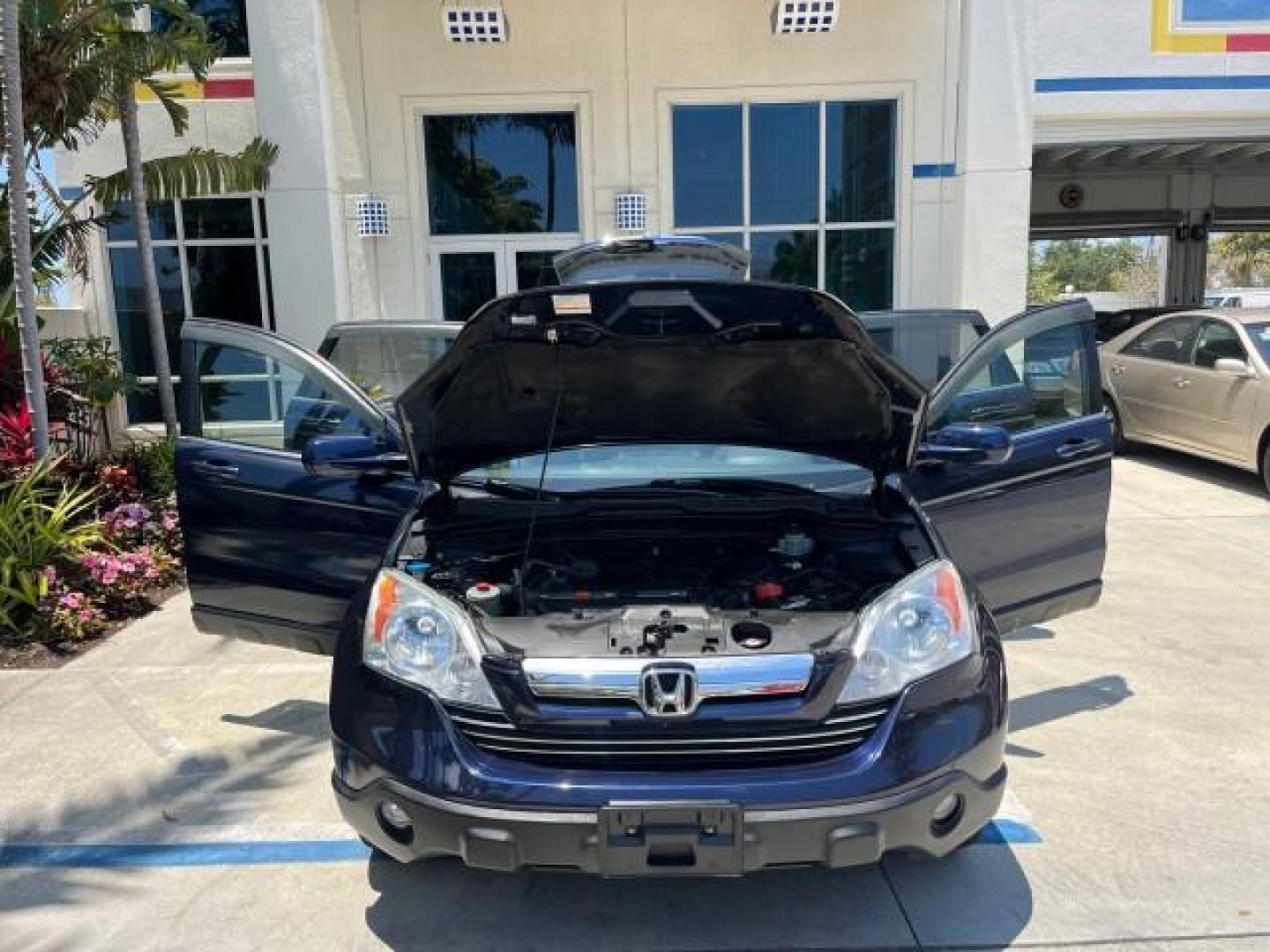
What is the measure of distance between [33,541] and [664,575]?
15.3 ft

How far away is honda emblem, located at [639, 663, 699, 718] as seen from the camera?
2375mm

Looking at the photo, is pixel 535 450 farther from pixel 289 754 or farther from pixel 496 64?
pixel 496 64

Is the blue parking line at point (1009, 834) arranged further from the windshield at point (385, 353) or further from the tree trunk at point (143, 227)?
the tree trunk at point (143, 227)

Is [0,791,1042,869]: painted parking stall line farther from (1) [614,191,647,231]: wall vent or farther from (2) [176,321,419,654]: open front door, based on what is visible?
(1) [614,191,647,231]: wall vent

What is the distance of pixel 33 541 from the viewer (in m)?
5.88

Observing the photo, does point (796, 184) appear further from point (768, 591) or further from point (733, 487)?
point (768, 591)

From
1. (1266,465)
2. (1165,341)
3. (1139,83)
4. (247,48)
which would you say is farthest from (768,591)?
(1139,83)

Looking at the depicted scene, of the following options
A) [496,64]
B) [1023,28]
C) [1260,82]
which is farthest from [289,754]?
[1260,82]

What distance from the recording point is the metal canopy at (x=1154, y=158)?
589 inches

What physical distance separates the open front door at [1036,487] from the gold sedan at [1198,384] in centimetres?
529

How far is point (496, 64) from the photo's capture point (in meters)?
10.5

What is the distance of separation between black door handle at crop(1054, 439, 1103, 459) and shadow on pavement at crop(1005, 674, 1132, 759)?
1136mm

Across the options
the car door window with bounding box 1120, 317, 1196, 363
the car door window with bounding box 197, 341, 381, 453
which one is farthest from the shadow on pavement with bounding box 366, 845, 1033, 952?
the car door window with bounding box 1120, 317, 1196, 363

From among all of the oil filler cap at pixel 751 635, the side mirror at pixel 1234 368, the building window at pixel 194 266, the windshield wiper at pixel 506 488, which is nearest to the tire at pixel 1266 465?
the side mirror at pixel 1234 368
